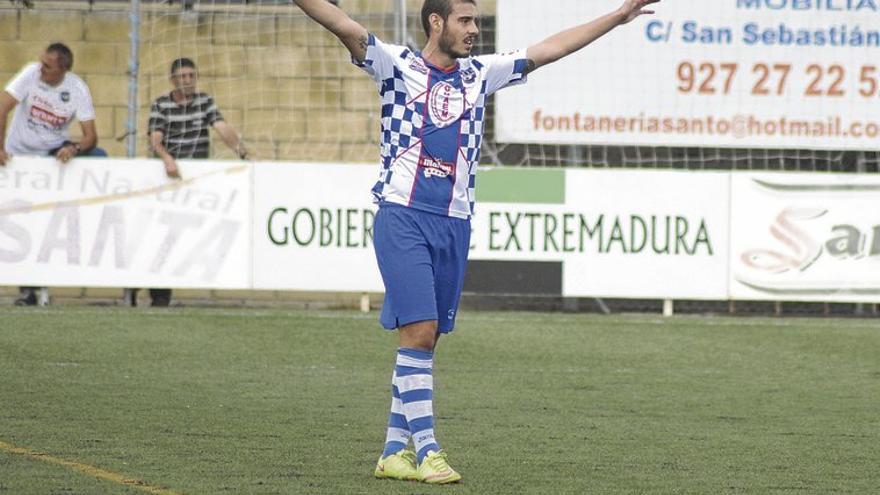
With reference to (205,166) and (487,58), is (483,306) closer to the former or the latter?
(205,166)

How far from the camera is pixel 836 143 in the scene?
56.1 feet

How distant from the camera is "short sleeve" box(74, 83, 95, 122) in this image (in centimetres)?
1559

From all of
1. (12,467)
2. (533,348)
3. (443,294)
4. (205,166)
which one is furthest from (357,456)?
(205,166)

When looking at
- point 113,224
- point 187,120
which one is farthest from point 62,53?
point 113,224

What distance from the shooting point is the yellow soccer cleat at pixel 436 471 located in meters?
6.91

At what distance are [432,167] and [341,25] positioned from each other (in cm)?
67

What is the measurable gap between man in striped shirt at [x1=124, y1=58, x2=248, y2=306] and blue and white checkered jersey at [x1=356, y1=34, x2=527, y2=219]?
882cm

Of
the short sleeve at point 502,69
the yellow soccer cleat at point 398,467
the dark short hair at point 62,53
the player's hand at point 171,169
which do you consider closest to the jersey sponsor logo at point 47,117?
the dark short hair at point 62,53

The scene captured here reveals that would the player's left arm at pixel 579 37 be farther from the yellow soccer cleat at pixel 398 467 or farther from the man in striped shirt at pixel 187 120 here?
the man in striped shirt at pixel 187 120

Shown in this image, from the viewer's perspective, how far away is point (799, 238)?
51.3ft

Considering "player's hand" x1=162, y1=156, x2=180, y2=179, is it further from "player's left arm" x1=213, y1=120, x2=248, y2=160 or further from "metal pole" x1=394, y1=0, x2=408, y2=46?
"metal pole" x1=394, y1=0, x2=408, y2=46

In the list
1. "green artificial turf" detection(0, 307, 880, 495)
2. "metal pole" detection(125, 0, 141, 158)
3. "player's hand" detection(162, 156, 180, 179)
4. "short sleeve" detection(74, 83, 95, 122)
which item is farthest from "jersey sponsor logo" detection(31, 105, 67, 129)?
"green artificial turf" detection(0, 307, 880, 495)

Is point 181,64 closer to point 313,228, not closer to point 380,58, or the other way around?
point 313,228

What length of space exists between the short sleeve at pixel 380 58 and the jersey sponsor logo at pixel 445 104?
0.19 meters
